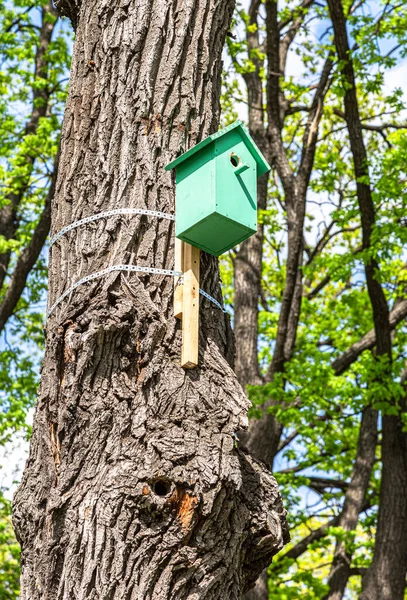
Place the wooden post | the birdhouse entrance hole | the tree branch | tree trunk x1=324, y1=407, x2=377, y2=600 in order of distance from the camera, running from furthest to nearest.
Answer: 1. tree trunk x1=324, y1=407, x2=377, y2=600
2. the tree branch
3. the birdhouse entrance hole
4. the wooden post

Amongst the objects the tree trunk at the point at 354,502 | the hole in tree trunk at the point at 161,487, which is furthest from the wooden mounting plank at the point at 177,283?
the tree trunk at the point at 354,502

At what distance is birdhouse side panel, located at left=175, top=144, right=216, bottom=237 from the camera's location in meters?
2.82

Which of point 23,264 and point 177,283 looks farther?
point 23,264

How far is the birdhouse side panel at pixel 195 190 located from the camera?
111 inches

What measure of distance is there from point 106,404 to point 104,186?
0.83 m

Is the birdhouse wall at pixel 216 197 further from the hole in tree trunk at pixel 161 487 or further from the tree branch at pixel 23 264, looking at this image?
the tree branch at pixel 23 264

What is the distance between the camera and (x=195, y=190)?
288 centimetres

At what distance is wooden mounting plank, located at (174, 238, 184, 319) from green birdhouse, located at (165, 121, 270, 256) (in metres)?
0.03

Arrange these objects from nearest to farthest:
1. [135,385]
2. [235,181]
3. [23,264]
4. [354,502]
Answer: [135,385]
[235,181]
[23,264]
[354,502]

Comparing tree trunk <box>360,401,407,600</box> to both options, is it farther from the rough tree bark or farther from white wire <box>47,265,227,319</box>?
white wire <box>47,265,227,319</box>

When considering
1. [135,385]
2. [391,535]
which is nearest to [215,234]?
[135,385]

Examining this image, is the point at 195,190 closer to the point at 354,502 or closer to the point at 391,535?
the point at 391,535

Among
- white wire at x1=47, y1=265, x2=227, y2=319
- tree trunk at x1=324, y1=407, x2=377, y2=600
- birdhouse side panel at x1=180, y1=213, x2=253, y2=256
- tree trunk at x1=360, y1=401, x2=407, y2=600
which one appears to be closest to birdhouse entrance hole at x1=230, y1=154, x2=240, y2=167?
birdhouse side panel at x1=180, y1=213, x2=253, y2=256

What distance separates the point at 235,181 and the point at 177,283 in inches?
18.8
